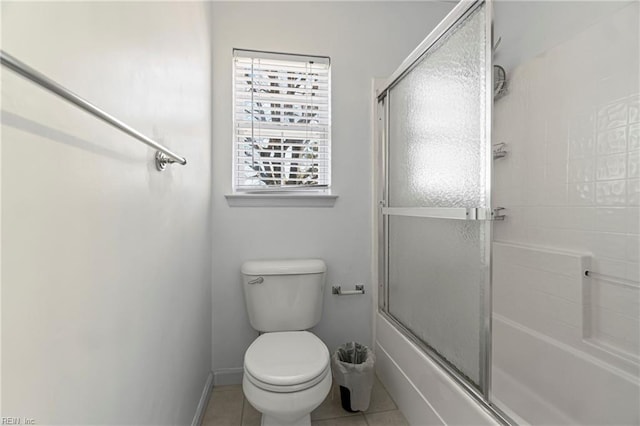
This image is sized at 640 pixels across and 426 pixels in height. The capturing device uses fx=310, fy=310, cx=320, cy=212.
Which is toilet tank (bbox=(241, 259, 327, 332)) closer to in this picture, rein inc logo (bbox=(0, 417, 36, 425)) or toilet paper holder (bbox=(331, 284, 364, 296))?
toilet paper holder (bbox=(331, 284, 364, 296))

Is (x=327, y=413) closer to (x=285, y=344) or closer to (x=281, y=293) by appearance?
(x=285, y=344)

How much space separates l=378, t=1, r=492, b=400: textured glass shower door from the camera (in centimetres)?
106

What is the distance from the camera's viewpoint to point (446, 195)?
4.16 feet

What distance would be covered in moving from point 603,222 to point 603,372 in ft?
1.98

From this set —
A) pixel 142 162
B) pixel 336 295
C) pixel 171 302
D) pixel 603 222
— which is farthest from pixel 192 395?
pixel 603 222

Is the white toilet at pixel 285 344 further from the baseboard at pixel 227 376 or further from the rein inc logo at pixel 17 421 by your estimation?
the rein inc logo at pixel 17 421

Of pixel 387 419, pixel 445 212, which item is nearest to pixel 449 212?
pixel 445 212

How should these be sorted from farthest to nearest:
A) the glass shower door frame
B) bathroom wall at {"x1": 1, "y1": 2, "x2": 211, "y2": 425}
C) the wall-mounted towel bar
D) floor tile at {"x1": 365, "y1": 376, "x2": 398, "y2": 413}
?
floor tile at {"x1": 365, "y1": 376, "x2": 398, "y2": 413} → the glass shower door frame → bathroom wall at {"x1": 1, "y1": 2, "x2": 211, "y2": 425} → the wall-mounted towel bar

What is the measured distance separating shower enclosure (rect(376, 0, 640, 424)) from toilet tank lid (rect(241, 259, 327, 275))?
1.51ft

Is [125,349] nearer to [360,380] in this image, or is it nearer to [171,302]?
[171,302]

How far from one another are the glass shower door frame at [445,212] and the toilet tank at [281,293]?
46 cm

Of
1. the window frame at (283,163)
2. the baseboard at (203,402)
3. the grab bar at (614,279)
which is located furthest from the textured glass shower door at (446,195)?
the baseboard at (203,402)

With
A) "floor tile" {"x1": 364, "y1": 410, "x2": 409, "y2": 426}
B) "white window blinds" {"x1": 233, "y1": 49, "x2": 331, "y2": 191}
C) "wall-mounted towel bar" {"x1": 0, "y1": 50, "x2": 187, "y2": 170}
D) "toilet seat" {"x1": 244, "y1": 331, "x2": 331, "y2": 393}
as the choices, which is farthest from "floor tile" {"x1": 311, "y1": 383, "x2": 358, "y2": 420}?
"wall-mounted towel bar" {"x1": 0, "y1": 50, "x2": 187, "y2": 170}

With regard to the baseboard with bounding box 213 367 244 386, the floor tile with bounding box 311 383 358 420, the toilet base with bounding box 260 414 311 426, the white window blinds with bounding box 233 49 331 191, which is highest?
the white window blinds with bounding box 233 49 331 191
